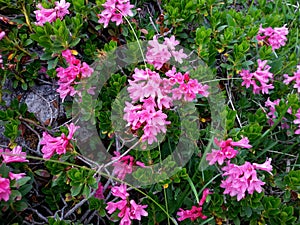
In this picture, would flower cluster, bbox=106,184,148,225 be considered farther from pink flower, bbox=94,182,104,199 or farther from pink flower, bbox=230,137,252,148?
pink flower, bbox=230,137,252,148

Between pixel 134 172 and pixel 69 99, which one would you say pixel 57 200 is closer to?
pixel 134 172

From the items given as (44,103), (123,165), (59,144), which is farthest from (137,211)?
(44,103)

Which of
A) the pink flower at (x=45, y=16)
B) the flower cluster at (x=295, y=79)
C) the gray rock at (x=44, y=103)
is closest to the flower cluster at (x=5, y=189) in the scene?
the gray rock at (x=44, y=103)

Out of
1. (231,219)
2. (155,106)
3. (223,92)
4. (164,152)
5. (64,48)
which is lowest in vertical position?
(231,219)

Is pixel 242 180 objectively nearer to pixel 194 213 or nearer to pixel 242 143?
pixel 242 143

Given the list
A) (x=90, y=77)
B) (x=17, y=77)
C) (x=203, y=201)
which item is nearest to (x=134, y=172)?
(x=203, y=201)

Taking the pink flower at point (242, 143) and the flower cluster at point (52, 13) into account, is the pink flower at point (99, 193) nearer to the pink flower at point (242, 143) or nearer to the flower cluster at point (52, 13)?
the pink flower at point (242, 143)

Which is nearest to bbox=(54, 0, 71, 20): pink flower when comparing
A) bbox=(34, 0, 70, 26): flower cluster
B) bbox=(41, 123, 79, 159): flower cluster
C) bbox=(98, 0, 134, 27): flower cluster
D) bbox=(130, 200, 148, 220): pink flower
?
bbox=(34, 0, 70, 26): flower cluster
